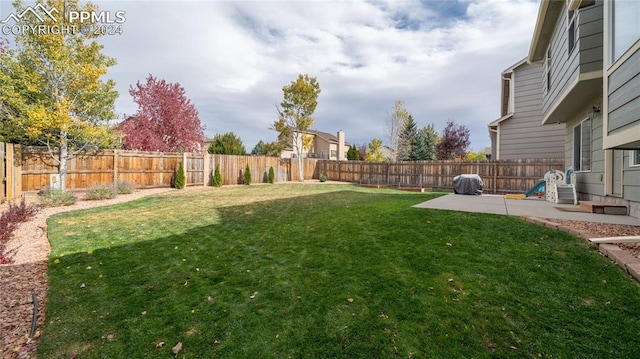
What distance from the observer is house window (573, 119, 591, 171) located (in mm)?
7141

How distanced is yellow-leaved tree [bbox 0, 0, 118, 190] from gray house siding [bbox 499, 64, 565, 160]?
17.4 meters

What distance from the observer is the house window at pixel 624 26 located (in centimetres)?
344

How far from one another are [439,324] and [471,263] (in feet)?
4.40

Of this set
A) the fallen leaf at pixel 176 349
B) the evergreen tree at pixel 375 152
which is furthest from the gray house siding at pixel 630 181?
the evergreen tree at pixel 375 152

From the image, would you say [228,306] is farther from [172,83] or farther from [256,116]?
[256,116]

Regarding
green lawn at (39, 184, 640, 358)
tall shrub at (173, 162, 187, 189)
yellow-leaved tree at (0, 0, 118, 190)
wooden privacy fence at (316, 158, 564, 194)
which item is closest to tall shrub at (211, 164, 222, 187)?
tall shrub at (173, 162, 187, 189)

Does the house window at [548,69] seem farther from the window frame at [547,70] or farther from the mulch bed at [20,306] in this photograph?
the mulch bed at [20,306]

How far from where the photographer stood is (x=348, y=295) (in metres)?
2.70

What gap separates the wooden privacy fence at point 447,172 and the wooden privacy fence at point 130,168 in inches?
293

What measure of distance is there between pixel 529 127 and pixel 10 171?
65.8 feet

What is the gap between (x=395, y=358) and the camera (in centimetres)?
186

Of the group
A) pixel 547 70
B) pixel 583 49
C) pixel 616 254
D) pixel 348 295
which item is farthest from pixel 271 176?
pixel 616 254

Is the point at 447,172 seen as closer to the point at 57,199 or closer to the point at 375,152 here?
the point at 375,152

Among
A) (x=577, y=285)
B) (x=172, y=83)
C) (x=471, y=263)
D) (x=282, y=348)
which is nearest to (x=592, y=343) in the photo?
(x=577, y=285)
